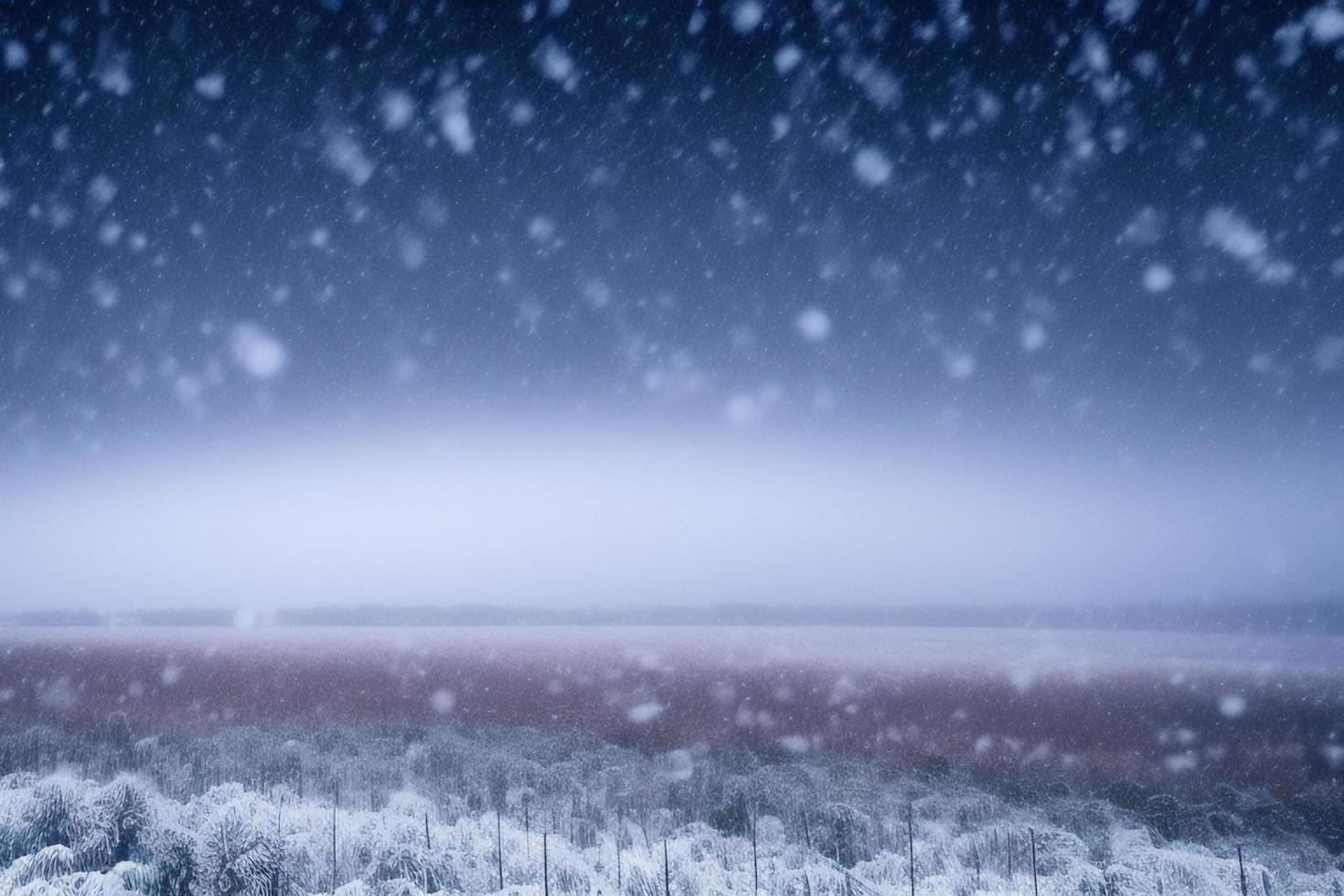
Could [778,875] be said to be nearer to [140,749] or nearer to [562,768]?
[562,768]

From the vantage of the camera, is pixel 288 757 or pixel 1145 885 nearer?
pixel 1145 885

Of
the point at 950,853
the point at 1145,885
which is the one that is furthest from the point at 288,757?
the point at 1145,885

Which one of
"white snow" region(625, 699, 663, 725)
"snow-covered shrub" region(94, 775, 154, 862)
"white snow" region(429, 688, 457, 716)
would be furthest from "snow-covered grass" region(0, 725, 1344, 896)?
"white snow" region(429, 688, 457, 716)

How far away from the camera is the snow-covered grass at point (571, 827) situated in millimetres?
22047

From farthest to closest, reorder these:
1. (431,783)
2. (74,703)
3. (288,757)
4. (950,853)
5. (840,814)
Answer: (74,703), (288,757), (431,783), (840,814), (950,853)

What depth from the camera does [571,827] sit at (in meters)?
28.5

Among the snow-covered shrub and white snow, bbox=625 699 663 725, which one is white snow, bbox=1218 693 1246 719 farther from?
the snow-covered shrub

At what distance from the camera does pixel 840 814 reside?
3138cm

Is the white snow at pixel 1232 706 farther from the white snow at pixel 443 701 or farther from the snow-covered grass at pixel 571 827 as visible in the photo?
the white snow at pixel 443 701

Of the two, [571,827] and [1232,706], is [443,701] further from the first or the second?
[1232,706]

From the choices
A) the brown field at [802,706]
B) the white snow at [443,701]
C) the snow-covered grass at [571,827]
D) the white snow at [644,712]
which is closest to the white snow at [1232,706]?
the brown field at [802,706]

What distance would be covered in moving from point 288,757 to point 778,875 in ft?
95.8

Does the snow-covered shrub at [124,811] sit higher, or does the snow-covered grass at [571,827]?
the snow-covered shrub at [124,811]

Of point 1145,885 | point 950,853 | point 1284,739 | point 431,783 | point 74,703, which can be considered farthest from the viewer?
point 74,703
